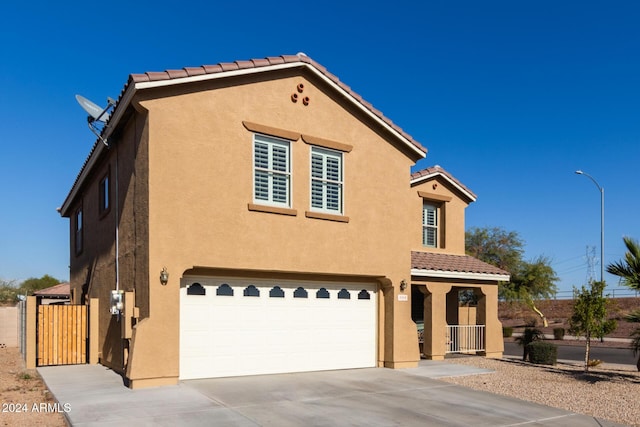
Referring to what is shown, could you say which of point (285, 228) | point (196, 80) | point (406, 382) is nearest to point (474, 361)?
point (406, 382)

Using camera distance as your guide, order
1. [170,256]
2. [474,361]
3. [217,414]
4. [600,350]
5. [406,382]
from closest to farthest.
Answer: [217,414] < [170,256] < [406,382] < [474,361] < [600,350]

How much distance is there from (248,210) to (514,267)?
3509cm

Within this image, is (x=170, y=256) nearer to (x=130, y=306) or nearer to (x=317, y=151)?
(x=130, y=306)

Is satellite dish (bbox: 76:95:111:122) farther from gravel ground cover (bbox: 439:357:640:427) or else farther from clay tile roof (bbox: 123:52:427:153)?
gravel ground cover (bbox: 439:357:640:427)

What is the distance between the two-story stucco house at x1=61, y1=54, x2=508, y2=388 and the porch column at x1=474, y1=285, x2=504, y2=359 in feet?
12.6

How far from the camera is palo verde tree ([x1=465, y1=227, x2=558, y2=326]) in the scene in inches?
1647

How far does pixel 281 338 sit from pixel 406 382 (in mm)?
3254

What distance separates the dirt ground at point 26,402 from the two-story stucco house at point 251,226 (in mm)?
1737

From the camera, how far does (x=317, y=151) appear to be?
14.9 meters

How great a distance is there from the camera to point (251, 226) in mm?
13445

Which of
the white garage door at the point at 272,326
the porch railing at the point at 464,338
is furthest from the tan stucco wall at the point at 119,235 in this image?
the porch railing at the point at 464,338

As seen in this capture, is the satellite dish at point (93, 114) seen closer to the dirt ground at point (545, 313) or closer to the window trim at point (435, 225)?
the window trim at point (435, 225)

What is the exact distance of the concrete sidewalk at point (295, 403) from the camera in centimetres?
939

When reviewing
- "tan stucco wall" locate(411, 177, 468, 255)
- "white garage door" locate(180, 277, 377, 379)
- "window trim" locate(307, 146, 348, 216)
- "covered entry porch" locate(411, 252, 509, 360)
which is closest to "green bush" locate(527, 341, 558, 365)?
"covered entry porch" locate(411, 252, 509, 360)
